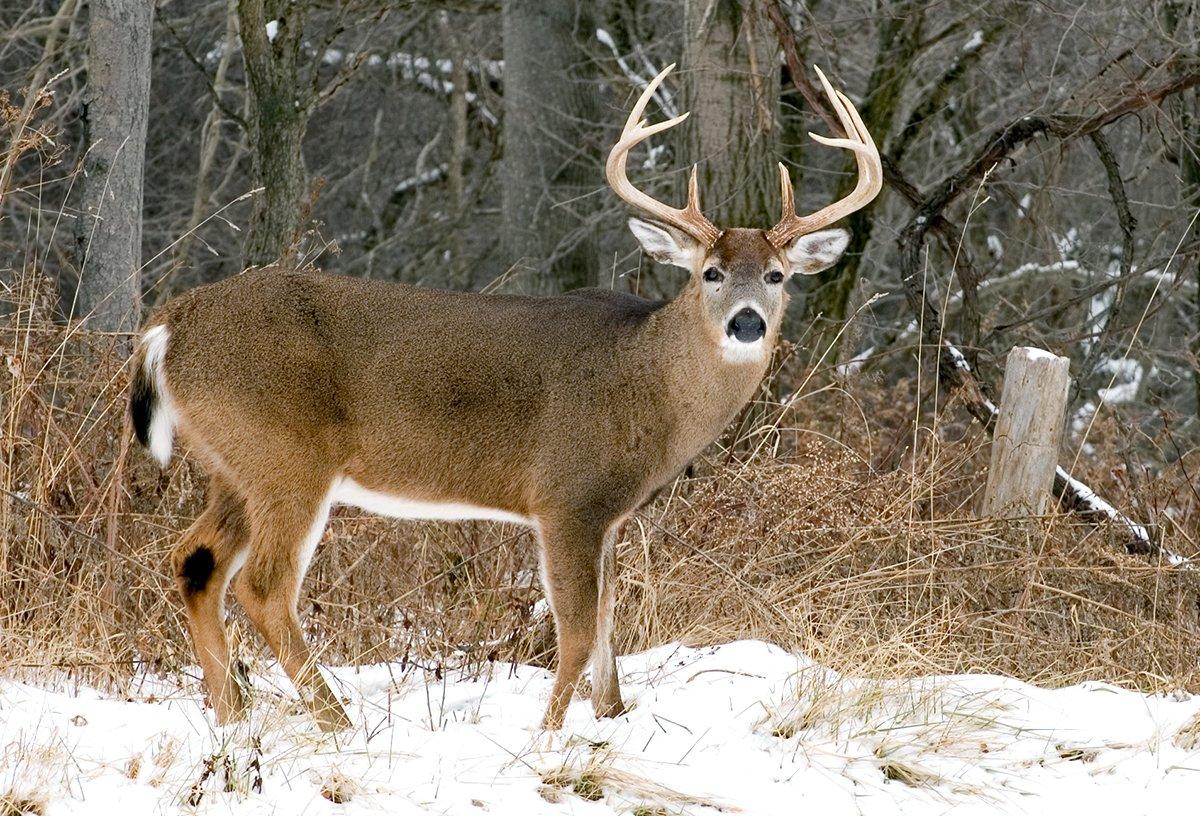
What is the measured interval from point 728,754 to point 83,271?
3601 mm

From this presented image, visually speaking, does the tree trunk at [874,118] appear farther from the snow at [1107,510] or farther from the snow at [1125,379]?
the snow at [1125,379]

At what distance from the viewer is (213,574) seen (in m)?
5.32

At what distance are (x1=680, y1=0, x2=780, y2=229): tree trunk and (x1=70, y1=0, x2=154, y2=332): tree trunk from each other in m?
2.98

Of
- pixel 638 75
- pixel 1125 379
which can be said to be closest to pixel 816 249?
pixel 638 75

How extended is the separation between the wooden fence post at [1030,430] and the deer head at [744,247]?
1531mm

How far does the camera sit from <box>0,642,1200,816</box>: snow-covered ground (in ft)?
13.7

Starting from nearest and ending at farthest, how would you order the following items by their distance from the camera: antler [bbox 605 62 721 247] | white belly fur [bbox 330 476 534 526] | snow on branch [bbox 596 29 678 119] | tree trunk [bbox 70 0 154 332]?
1. white belly fur [bbox 330 476 534 526]
2. antler [bbox 605 62 721 247]
3. tree trunk [bbox 70 0 154 332]
4. snow on branch [bbox 596 29 678 119]

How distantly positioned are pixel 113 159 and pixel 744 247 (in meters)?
2.86

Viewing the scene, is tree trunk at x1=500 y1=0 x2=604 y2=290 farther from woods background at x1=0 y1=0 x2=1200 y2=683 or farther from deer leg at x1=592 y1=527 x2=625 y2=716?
deer leg at x1=592 y1=527 x2=625 y2=716

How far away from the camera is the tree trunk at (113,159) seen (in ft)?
22.6

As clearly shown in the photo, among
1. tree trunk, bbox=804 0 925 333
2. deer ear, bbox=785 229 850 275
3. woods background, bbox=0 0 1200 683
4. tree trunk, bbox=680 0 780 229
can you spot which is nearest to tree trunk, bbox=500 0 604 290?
woods background, bbox=0 0 1200 683

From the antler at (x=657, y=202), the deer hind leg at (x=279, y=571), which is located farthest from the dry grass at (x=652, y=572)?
the antler at (x=657, y=202)

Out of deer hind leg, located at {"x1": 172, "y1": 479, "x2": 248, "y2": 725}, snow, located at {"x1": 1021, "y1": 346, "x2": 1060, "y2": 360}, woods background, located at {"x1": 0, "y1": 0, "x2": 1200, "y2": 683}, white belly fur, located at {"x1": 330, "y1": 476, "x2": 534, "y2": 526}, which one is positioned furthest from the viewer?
snow, located at {"x1": 1021, "y1": 346, "x2": 1060, "y2": 360}

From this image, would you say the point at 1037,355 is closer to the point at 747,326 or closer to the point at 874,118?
the point at 747,326
